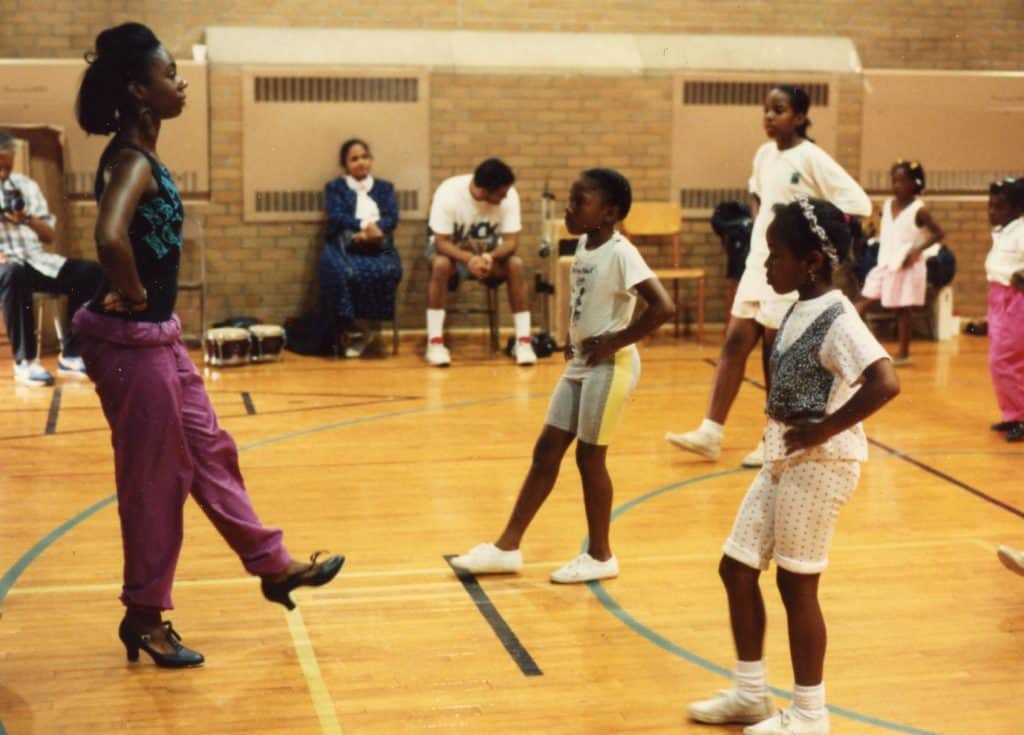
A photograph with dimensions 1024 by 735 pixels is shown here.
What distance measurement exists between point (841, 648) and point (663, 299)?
1245 mm

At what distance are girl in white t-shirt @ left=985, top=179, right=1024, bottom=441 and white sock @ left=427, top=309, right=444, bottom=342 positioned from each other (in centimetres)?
400

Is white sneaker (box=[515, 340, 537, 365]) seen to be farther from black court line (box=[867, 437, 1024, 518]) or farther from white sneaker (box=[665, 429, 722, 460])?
white sneaker (box=[665, 429, 722, 460])

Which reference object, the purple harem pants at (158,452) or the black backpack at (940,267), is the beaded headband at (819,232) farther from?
the black backpack at (940,267)

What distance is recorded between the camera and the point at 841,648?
4.55m

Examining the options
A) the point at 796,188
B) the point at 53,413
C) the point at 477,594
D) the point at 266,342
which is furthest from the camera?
the point at 266,342

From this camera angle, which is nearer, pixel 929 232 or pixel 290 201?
pixel 929 232

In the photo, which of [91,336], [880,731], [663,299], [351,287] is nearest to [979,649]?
[880,731]

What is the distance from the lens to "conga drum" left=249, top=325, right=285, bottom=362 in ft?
33.4

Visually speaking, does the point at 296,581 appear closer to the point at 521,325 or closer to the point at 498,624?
the point at 498,624

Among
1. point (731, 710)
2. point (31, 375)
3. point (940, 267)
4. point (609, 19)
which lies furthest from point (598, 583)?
point (609, 19)

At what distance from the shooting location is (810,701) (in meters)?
3.70

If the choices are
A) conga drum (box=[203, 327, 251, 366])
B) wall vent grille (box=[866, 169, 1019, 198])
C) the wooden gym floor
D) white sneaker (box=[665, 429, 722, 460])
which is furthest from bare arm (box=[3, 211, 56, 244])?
wall vent grille (box=[866, 169, 1019, 198])

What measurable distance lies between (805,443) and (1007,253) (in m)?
4.24

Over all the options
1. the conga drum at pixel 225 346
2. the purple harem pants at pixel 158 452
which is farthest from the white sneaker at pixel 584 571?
the conga drum at pixel 225 346
